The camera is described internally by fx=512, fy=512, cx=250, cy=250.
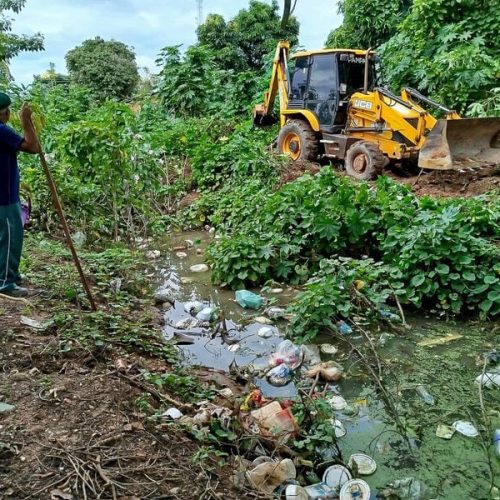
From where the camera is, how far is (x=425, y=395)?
3217mm

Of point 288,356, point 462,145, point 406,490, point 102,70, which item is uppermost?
point 102,70

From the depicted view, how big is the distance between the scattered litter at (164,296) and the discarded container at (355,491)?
9.21 feet

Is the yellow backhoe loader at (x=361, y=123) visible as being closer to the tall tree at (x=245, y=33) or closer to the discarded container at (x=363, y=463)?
the discarded container at (x=363, y=463)

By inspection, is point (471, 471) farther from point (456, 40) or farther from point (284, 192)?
point (456, 40)

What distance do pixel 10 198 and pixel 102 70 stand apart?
Answer: 16.3 metres

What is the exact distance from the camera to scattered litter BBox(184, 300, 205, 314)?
465 cm

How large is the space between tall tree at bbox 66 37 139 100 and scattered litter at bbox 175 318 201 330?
1526 cm

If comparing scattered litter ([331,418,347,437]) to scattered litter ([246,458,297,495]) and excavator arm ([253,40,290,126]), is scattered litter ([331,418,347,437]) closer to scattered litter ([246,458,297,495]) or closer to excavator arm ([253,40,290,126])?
scattered litter ([246,458,297,495])

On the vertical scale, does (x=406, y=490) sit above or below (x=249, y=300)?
below

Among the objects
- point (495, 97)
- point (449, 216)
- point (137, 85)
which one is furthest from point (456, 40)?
point (137, 85)

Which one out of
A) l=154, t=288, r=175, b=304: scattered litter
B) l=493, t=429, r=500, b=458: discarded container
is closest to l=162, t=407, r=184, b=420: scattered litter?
l=493, t=429, r=500, b=458: discarded container

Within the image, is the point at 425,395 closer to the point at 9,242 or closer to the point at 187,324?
the point at 187,324

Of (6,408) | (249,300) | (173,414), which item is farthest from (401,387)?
(6,408)

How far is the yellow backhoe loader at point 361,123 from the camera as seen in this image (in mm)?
7051
